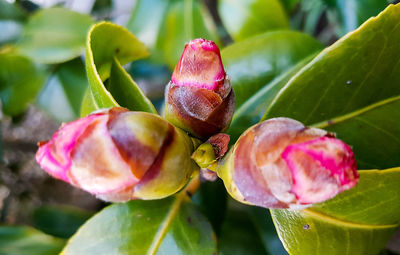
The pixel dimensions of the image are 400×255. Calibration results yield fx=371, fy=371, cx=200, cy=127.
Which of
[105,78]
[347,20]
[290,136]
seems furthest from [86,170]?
[347,20]

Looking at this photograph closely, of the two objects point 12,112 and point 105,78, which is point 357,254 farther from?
point 12,112

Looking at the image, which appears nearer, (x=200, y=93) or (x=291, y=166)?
(x=291, y=166)

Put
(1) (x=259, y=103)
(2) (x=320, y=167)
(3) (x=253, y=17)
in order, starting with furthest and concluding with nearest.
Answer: (3) (x=253, y=17) < (1) (x=259, y=103) < (2) (x=320, y=167)

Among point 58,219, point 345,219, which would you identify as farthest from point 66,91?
point 345,219

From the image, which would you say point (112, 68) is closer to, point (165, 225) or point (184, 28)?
point (165, 225)

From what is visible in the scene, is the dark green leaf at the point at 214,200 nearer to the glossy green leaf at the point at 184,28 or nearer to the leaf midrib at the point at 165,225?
the leaf midrib at the point at 165,225

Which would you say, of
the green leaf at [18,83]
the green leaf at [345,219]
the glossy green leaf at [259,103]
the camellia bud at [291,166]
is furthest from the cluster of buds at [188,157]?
the green leaf at [18,83]

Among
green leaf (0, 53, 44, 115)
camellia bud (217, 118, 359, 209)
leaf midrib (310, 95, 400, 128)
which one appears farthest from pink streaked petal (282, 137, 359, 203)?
green leaf (0, 53, 44, 115)

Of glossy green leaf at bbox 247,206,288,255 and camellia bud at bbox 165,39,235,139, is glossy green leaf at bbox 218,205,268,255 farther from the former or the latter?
camellia bud at bbox 165,39,235,139
